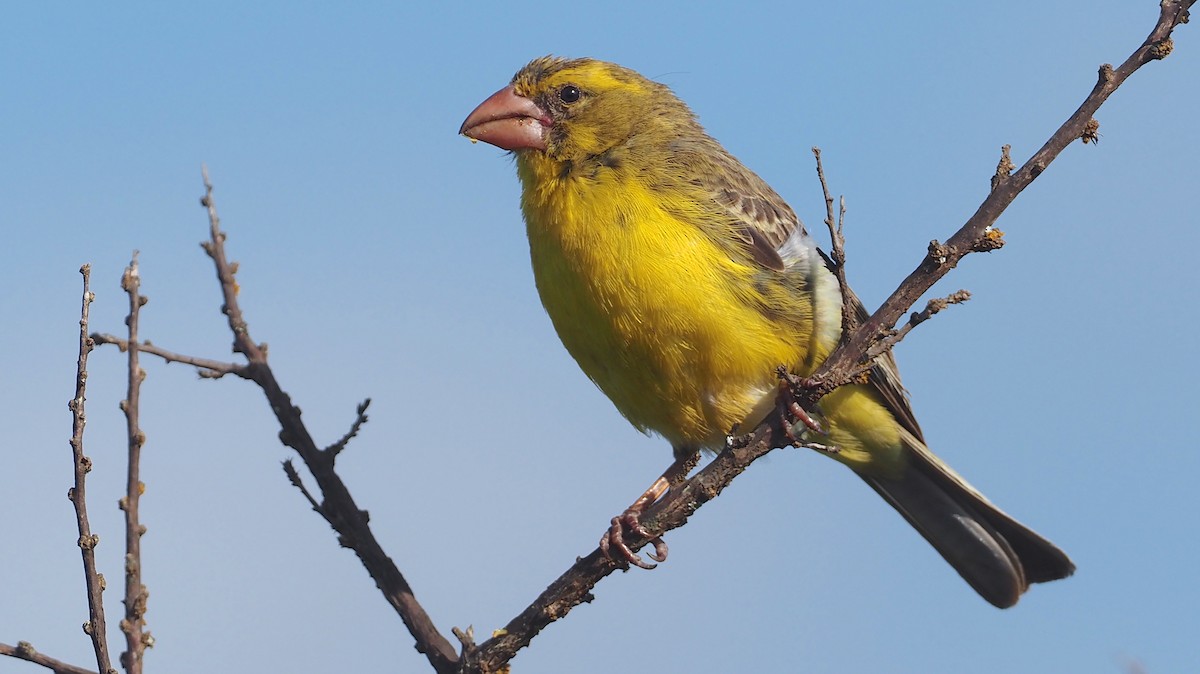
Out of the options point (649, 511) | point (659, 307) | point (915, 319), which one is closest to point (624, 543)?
point (649, 511)

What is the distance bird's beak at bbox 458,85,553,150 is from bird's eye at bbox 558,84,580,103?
0.44 ft

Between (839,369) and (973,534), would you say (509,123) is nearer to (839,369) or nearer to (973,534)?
(839,369)

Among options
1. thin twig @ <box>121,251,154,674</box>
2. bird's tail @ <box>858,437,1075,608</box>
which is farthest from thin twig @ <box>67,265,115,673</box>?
bird's tail @ <box>858,437,1075,608</box>

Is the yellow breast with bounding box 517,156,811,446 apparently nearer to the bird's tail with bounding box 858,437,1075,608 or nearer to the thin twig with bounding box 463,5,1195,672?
the thin twig with bounding box 463,5,1195,672

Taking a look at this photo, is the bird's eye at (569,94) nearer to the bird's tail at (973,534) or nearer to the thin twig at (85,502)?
the bird's tail at (973,534)

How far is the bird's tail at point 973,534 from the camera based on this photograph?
21.7 feet

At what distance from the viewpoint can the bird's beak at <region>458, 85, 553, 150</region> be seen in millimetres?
6215

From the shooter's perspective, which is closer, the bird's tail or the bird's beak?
the bird's beak

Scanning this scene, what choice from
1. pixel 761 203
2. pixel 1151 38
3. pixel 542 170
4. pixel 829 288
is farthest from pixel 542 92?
pixel 1151 38

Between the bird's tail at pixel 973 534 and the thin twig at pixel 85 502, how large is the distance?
173 inches

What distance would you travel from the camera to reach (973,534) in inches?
265

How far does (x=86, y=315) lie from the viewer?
3516 millimetres

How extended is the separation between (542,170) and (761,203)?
1.07 meters

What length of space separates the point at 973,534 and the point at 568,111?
3126 millimetres
